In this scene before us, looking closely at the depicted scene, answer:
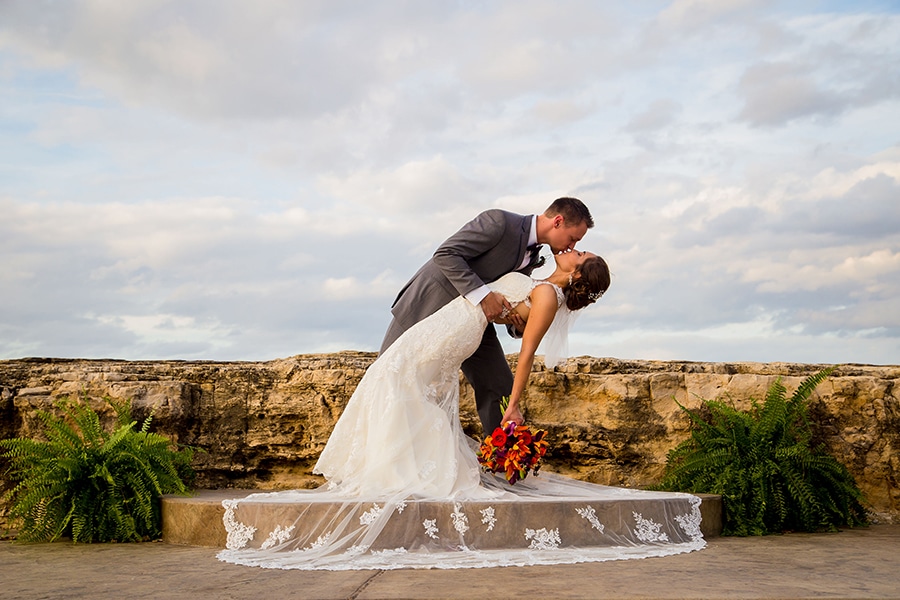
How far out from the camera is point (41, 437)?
675 cm

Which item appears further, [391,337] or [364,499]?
[391,337]

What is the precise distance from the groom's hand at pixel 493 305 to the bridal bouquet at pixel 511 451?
747mm

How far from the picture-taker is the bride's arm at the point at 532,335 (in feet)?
18.0

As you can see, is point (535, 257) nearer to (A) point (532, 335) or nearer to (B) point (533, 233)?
(B) point (533, 233)

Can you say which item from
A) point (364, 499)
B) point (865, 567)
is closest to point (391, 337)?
point (364, 499)

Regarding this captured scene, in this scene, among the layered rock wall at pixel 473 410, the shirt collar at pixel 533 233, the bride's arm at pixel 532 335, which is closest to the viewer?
the bride's arm at pixel 532 335

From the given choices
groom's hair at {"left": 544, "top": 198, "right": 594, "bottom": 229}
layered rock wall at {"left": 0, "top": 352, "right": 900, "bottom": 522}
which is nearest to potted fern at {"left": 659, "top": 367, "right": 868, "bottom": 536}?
layered rock wall at {"left": 0, "top": 352, "right": 900, "bottom": 522}

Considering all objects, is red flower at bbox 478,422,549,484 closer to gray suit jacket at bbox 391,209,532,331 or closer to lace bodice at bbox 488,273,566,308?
lace bodice at bbox 488,273,566,308

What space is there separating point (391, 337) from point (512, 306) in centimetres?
96

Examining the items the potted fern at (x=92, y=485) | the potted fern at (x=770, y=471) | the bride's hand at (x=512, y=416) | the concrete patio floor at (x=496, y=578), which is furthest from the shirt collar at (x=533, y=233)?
the potted fern at (x=92, y=485)

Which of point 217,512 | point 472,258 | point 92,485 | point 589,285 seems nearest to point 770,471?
point 589,285

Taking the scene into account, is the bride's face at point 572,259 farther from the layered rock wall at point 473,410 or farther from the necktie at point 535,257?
the layered rock wall at point 473,410

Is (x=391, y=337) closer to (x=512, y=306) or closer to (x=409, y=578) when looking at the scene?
(x=512, y=306)

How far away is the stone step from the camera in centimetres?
500
